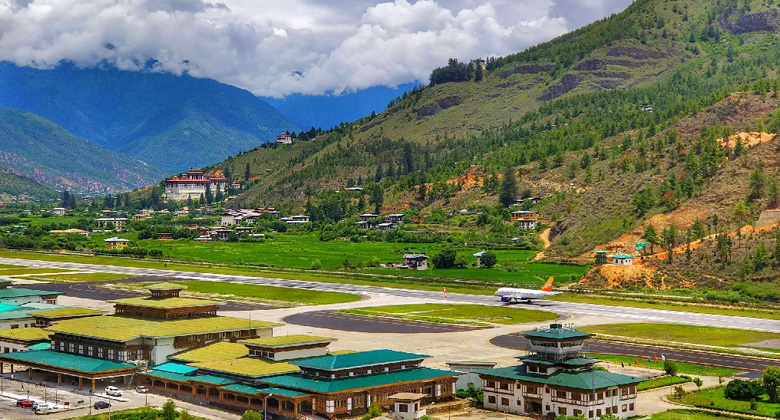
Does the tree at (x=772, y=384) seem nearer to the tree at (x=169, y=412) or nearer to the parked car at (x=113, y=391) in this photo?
the tree at (x=169, y=412)

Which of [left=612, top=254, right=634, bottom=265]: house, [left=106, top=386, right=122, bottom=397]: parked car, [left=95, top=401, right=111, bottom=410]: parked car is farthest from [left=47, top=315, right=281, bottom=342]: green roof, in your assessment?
[left=612, top=254, right=634, bottom=265]: house

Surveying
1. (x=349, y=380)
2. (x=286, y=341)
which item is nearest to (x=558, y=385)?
(x=349, y=380)

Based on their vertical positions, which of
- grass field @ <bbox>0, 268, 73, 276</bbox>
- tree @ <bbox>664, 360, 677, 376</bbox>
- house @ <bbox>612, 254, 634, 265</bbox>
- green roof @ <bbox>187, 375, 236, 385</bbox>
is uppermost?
house @ <bbox>612, 254, 634, 265</bbox>

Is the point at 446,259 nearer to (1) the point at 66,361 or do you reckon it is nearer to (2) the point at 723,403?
(1) the point at 66,361

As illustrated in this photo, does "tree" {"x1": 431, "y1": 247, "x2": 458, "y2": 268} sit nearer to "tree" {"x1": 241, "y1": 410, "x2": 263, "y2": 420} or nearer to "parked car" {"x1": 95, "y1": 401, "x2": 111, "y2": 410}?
"parked car" {"x1": 95, "y1": 401, "x2": 111, "y2": 410}

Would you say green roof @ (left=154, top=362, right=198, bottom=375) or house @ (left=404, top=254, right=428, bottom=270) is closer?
green roof @ (left=154, top=362, right=198, bottom=375)

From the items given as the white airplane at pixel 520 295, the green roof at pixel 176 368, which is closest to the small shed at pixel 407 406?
the green roof at pixel 176 368
